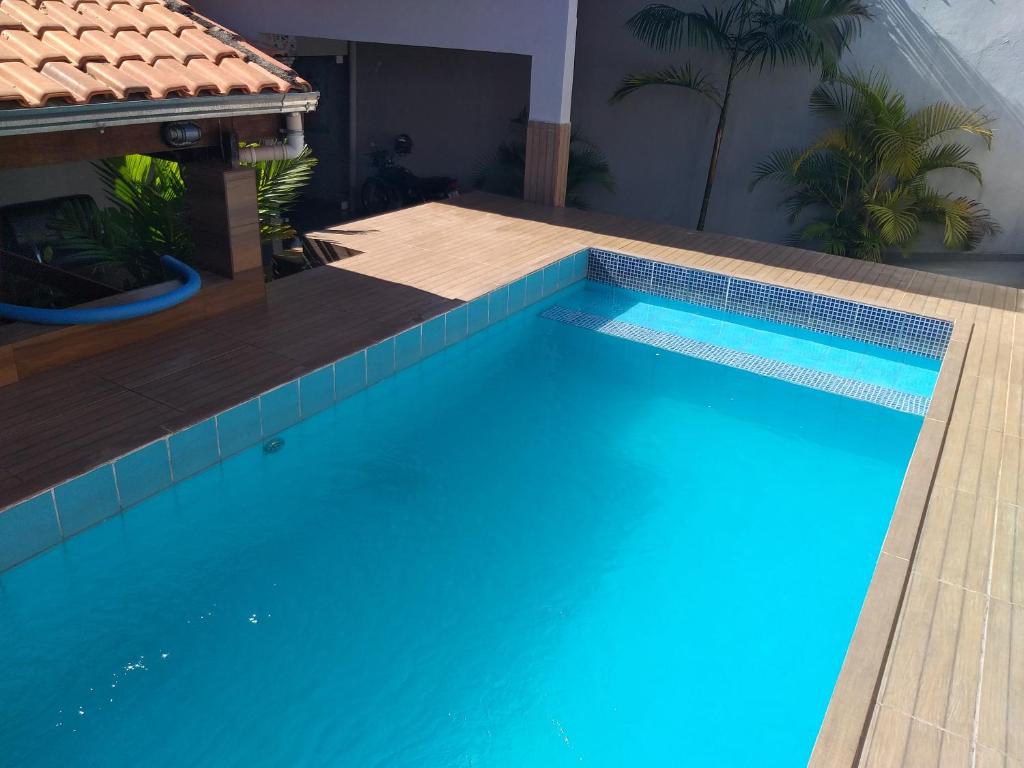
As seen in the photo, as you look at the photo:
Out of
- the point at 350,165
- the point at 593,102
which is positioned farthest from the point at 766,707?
the point at 350,165

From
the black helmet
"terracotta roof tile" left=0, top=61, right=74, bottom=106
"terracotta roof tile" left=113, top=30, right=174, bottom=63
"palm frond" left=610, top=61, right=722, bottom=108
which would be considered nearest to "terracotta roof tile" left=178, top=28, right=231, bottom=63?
"terracotta roof tile" left=113, top=30, right=174, bottom=63

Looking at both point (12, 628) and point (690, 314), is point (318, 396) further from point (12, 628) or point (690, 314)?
point (690, 314)

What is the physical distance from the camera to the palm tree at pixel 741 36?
360 inches

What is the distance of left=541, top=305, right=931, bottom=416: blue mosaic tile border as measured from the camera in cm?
651

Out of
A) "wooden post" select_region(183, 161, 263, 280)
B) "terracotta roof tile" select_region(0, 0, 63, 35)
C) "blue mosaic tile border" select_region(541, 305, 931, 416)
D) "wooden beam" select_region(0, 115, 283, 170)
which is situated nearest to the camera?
"wooden beam" select_region(0, 115, 283, 170)

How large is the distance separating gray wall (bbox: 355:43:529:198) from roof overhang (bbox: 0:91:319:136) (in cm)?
714

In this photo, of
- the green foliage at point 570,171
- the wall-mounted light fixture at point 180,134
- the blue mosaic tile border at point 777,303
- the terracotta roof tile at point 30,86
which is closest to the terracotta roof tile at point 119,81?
the terracotta roof tile at point 30,86

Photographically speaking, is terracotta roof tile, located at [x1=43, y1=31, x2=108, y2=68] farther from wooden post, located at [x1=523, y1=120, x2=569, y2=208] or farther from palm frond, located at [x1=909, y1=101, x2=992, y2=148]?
palm frond, located at [x1=909, y1=101, x2=992, y2=148]

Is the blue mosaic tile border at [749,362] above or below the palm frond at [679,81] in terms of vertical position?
below

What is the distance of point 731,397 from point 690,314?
166 cm

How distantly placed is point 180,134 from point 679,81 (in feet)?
22.5

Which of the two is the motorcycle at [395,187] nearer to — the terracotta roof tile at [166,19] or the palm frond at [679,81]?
the palm frond at [679,81]

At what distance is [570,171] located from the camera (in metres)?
11.2

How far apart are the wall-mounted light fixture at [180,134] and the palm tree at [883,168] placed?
276 inches
